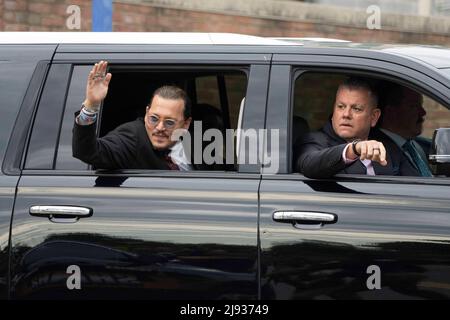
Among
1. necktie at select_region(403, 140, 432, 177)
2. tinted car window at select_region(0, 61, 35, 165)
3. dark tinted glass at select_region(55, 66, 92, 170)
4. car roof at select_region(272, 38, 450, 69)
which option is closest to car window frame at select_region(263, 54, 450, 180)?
car roof at select_region(272, 38, 450, 69)

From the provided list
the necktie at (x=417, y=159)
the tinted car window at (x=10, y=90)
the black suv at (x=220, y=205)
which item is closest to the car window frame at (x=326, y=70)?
the black suv at (x=220, y=205)

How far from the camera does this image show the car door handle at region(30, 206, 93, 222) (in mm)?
3939

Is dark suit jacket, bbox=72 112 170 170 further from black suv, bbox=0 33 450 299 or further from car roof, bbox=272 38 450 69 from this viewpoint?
car roof, bbox=272 38 450 69

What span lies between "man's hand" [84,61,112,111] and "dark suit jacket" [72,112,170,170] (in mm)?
90

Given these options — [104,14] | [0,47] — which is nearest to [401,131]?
[0,47]

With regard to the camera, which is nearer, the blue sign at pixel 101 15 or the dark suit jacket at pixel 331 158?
the dark suit jacket at pixel 331 158

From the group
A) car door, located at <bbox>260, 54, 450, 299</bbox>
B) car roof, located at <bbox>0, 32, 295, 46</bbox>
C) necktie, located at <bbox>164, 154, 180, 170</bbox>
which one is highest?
car roof, located at <bbox>0, 32, 295, 46</bbox>

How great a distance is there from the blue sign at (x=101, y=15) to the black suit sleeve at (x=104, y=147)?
13.0ft

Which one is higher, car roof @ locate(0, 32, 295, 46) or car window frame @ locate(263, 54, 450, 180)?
car roof @ locate(0, 32, 295, 46)

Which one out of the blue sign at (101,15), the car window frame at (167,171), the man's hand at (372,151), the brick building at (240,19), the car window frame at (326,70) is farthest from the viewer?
the brick building at (240,19)

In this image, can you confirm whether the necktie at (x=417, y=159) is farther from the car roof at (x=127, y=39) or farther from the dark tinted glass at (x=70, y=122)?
the dark tinted glass at (x=70, y=122)

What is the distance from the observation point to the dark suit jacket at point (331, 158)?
3845mm

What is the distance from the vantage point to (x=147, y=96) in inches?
198

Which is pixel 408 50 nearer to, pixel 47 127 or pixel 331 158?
pixel 331 158
